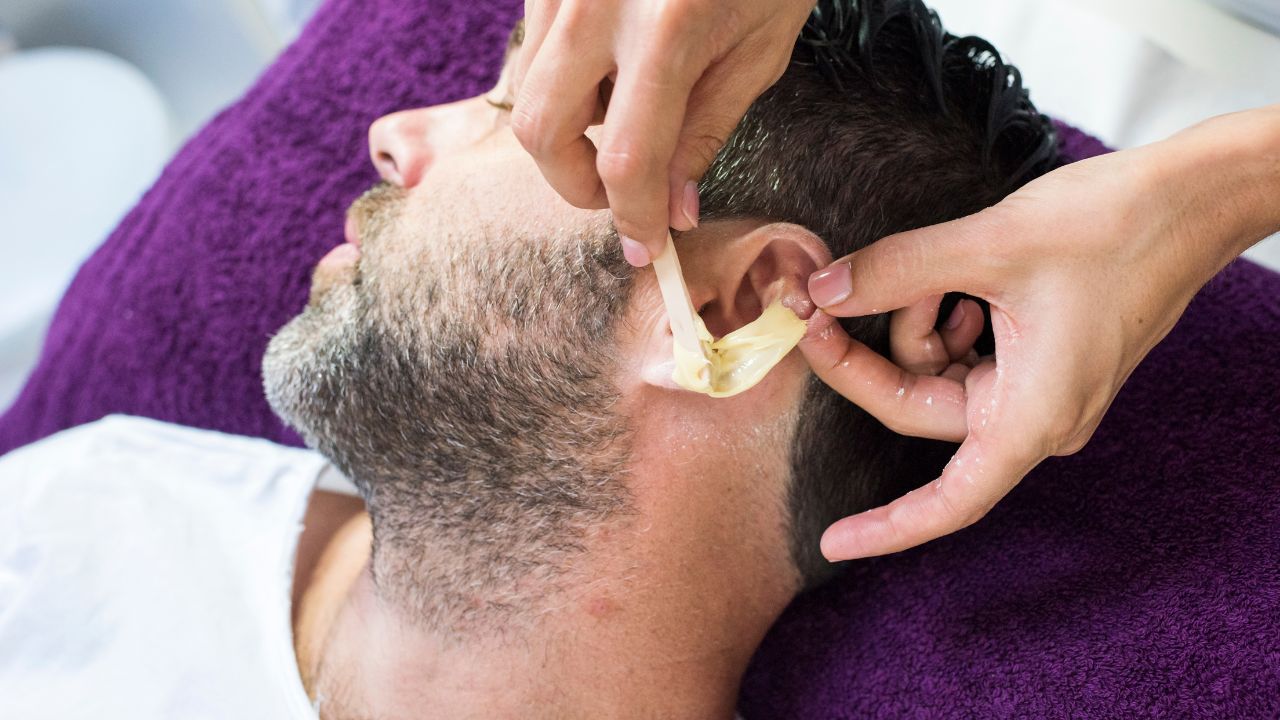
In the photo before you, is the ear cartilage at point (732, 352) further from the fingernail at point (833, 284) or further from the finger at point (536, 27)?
the finger at point (536, 27)

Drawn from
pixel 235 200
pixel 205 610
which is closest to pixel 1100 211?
pixel 205 610

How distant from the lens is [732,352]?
771 millimetres

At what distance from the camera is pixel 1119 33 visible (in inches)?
53.9

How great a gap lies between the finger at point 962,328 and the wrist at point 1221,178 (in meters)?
0.17

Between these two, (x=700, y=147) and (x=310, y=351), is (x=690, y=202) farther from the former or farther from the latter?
(x=310, y=351)

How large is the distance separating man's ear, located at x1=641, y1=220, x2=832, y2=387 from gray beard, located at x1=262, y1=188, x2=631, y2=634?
0.17ft

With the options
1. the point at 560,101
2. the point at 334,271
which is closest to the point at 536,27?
the point at 560,101

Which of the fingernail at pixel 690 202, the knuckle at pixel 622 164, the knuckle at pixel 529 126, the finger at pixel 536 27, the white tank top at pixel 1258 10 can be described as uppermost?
the finger at pixel 536 27

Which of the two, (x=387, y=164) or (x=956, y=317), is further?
(x=387, y=164)

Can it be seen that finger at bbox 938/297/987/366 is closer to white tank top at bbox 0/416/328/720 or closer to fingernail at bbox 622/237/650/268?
fingernail at bbox 622/237/650/268

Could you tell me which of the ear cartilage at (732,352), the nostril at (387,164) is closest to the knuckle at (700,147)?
the ear cartilage at (732,352)

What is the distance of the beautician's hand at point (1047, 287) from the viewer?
0.74m

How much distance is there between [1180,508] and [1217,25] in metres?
0.69

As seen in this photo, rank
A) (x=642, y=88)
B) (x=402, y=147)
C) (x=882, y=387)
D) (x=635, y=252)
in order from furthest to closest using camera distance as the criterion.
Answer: (x=402, y=147) < (x=882, y=387) < (x=635, y=252) < (x=642, y=88)
